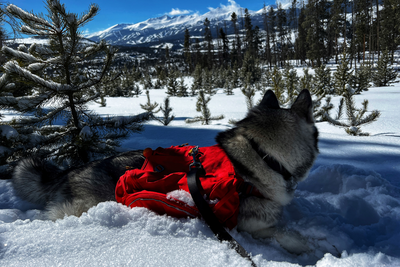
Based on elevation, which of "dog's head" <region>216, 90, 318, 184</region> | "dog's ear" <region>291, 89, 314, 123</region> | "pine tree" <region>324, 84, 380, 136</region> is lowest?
"pine tree" <region>324, 84, 380, 136</region>

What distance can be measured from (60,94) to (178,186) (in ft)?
7.60

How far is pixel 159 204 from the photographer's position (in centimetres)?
150

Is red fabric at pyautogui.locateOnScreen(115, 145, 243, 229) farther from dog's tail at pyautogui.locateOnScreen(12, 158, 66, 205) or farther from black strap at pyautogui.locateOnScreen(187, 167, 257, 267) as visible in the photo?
dog's tail at pyautogui.locateOnScreen(12, 158, 66, 205)

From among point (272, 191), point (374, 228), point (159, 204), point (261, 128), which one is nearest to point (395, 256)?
point (374, 228)

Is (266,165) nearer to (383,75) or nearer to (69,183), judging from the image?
(69,183)

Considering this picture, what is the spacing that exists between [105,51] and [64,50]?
0.51 m

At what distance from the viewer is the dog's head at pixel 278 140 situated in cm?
158

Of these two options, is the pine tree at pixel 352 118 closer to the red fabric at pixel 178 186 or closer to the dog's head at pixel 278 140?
the dog's head at pixel 278 140

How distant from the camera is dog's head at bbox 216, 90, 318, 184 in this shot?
62.4 inches

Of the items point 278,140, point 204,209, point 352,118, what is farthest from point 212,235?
point 352,118

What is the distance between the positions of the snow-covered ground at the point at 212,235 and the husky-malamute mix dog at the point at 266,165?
0.16 m

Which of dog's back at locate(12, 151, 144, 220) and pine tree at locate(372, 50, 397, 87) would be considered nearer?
dog's back at locate(12, 151, 144, 220)

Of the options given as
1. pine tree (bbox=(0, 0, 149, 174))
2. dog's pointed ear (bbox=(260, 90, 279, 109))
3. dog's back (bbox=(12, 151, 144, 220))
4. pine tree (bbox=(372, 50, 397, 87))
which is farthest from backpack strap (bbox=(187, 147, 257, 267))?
pine tree (bbox=(372, 50, 397, 87))

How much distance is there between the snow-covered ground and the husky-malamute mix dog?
16 centimetres
